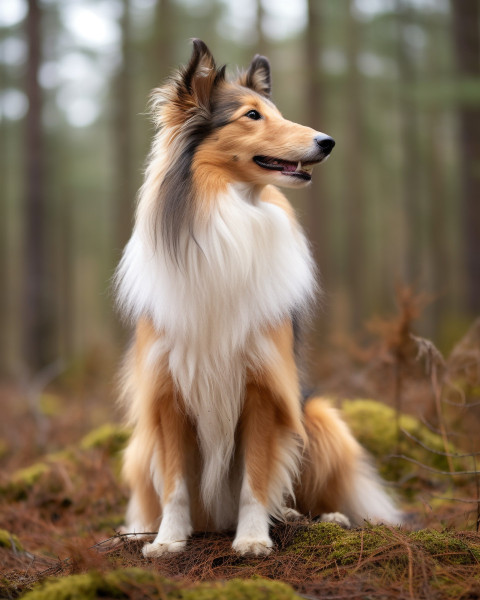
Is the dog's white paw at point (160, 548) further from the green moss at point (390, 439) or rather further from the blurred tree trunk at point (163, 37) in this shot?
the blurred tree trunk at point (163, 37)

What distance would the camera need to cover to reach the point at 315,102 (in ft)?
41.8

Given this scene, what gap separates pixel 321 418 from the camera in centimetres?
396

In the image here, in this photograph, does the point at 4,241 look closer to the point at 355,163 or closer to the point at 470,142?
the point at 355,163

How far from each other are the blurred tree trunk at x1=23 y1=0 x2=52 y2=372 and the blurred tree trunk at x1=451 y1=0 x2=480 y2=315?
8.38 metres

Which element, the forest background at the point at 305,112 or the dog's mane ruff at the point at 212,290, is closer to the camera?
A: the dog's mane ruff at the point at 212,290

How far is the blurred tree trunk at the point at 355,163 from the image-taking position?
14703mm

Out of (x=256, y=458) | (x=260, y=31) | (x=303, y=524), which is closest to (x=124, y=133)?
(x=260, y=31)

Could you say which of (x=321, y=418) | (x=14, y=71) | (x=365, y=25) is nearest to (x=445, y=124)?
(x=365, y=25)

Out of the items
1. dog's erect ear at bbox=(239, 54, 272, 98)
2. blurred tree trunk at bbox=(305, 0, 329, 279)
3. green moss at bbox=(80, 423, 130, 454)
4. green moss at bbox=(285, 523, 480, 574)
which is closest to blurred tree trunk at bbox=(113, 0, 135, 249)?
blurred tree trunk at bbox=(305, 0, 329, 279)

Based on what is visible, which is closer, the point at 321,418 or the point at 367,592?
the point at 367,592

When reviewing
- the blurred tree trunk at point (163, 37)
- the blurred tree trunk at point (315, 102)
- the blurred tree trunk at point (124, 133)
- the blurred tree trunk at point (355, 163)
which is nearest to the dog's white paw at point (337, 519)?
the blurred tree trunk at point (315, 102)

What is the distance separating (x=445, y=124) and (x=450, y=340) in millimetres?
11777

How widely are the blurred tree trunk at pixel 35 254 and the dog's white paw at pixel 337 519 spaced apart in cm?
1007

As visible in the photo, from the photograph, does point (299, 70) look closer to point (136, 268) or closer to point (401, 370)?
point (401, 370)
